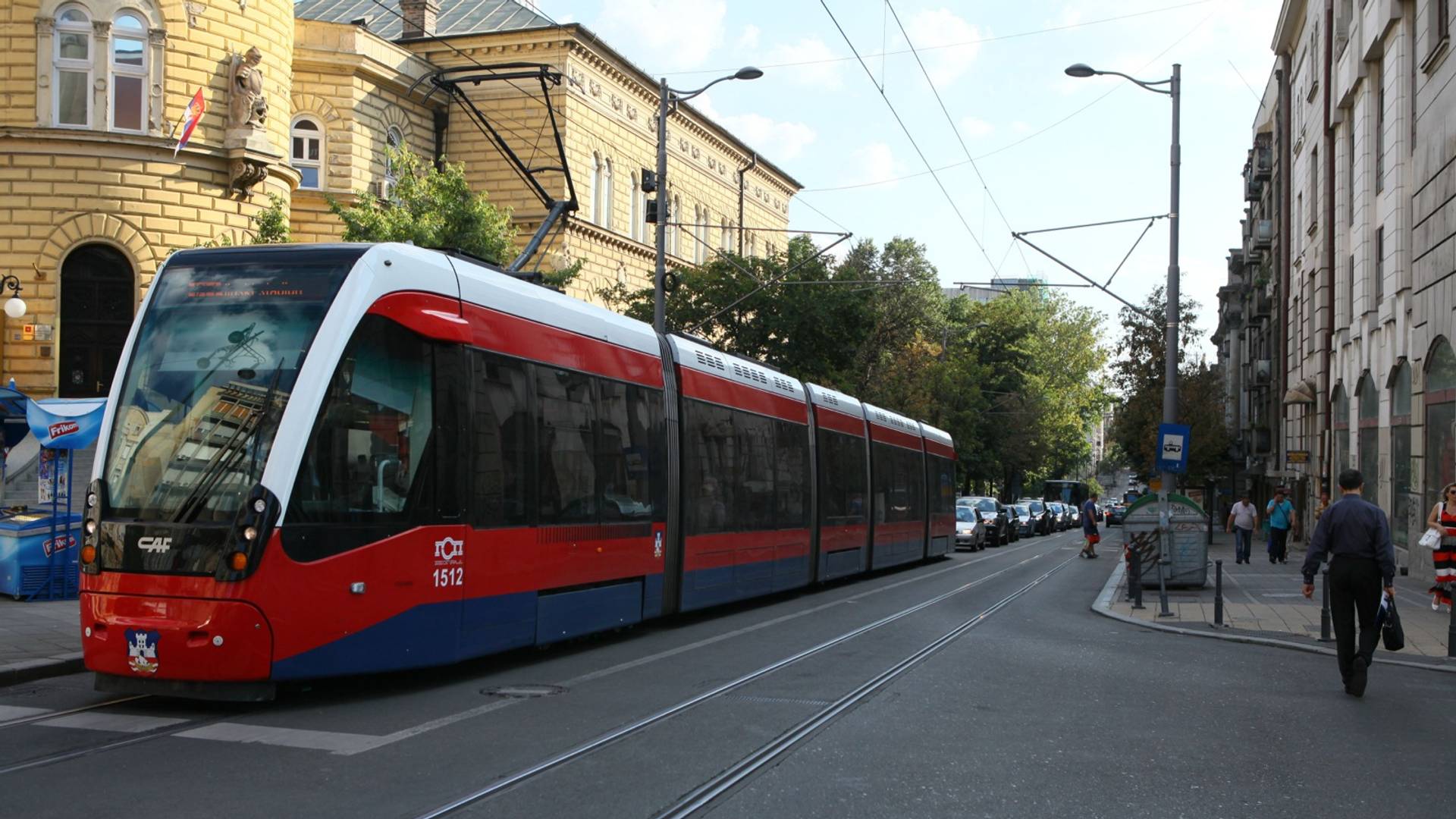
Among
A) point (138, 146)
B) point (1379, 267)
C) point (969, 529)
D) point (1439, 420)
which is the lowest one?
point (969, 529)

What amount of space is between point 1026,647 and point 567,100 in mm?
30148

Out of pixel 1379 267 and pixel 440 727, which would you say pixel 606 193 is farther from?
pixel 440 727

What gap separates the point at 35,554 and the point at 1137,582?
44.9ft

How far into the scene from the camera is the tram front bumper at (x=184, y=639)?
839 centimetres

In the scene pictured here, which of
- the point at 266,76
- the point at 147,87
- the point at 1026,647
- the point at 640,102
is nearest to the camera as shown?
the point at 1026,647

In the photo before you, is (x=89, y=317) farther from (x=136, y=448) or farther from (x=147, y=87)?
(x=136, y=448)

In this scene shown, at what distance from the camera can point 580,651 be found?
12.4 m

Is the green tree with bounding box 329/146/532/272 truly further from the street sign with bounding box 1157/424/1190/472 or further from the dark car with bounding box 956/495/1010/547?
the dark car with bounding box 956/495/1010/547

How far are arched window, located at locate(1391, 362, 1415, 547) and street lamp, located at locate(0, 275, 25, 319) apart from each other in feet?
77.3

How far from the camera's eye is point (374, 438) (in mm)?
9219

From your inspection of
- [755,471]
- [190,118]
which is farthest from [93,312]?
[755,471]

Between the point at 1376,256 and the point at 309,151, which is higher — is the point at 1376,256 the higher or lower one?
the lower one

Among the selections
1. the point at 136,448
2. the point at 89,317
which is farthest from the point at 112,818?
the point at 89,317

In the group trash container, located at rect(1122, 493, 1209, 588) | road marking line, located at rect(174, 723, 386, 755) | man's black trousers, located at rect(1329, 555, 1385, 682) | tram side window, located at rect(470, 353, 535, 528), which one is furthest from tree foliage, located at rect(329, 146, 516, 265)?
man's black trousers, located at rect(1329, 555, 1385, 682)
